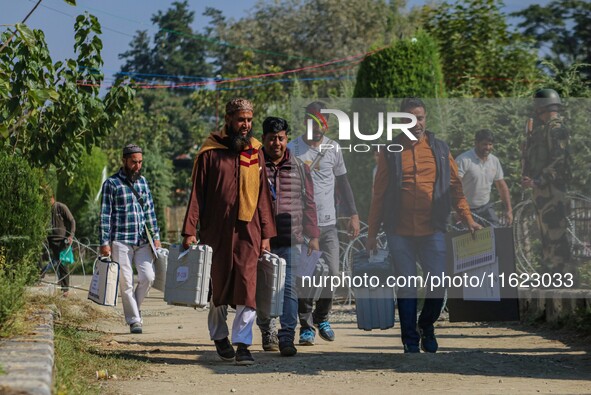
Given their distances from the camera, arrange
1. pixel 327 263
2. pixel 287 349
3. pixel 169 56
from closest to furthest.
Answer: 1. pixel 287 349
2. pixel 327 263
3. pixel 169 56

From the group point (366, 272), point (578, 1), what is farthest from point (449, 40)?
point (578, 1)

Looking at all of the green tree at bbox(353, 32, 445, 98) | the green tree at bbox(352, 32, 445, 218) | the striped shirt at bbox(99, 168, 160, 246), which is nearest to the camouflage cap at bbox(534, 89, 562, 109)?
the striped shirt at bbox(99, 168, 160, 246)

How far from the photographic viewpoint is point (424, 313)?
949cm

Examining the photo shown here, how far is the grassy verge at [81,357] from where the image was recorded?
21.9 ft

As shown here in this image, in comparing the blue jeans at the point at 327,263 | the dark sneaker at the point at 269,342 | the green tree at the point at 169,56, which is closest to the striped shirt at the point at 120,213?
the blue jeans at the point at 327,263

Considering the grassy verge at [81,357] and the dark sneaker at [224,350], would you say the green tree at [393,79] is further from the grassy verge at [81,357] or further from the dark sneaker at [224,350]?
the dark sneaker at [224,350]

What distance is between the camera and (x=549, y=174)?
39.6 feet

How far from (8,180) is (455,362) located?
413cm

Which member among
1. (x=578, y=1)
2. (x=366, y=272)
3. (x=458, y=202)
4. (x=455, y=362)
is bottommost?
(x=455, y=362)

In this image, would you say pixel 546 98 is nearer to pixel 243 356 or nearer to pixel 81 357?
pixel 243 356

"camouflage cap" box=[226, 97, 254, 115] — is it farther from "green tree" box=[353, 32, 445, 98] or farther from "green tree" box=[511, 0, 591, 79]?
"green tree" box=[511, 0, 591, 79]

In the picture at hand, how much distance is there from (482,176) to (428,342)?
14.6 ft

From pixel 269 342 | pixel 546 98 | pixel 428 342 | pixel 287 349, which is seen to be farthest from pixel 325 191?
pixel 546 98

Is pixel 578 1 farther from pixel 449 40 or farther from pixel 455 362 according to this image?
pixel 455 362
